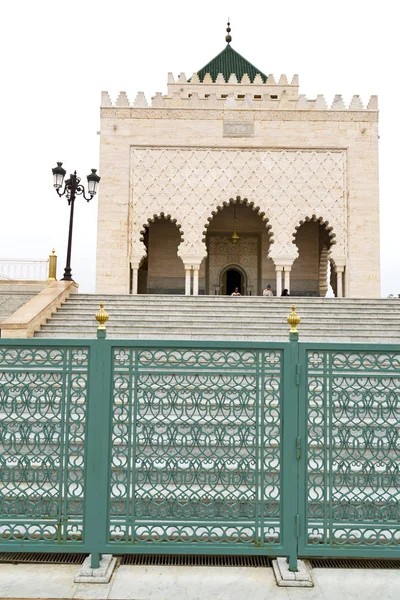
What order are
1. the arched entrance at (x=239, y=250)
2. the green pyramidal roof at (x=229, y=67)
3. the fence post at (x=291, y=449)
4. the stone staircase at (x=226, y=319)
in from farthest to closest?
the green pyramidal roof at (x=229, y=67), the arched entrance at (x=239, y=250), the stone staircase at (x=226, y=319), the fence post at (x=291, y=449)

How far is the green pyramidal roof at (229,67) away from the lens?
18.0m

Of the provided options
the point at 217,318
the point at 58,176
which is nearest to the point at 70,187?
the point at 58,176

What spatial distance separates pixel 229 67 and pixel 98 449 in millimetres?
18872

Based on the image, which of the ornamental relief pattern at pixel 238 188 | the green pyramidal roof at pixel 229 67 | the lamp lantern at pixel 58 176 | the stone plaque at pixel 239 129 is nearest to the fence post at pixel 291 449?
the lamp lantern at pixel 58 176

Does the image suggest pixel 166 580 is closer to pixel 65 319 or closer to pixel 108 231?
pixel 65 319

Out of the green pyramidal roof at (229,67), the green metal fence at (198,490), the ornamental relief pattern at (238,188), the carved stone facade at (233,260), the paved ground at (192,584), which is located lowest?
the paved ground at (192,584)

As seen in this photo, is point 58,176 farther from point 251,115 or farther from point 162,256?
point 251,115

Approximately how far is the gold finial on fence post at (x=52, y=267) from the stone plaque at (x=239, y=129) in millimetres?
6618

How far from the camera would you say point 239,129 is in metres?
13.3

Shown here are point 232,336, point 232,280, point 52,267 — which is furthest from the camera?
point 232,280

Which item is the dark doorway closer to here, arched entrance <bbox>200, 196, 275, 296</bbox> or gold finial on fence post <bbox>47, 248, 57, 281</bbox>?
arched entrance <bbox>200, 196, 275, 296</bbox>

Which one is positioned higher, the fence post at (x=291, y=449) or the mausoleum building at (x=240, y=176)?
the mausoleum building at (x=240, y=176)

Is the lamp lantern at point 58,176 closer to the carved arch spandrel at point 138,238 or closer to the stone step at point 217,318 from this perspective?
the stone step at point 217,318

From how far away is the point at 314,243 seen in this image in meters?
15.4
